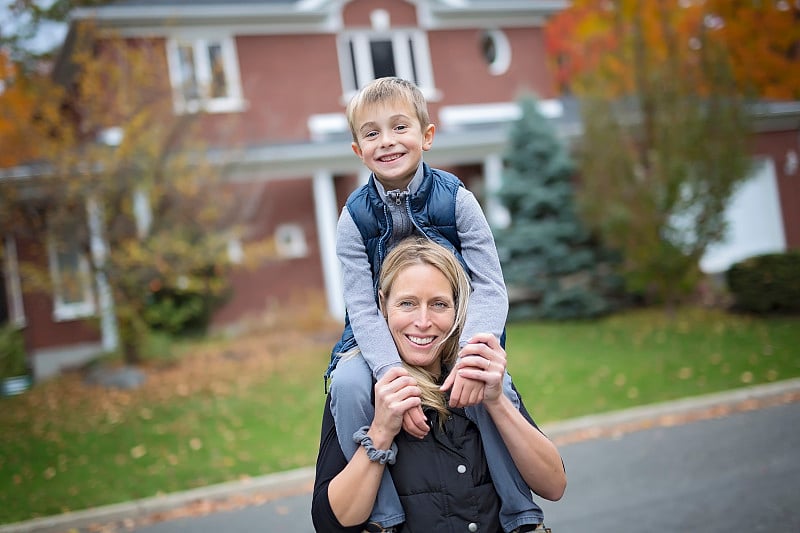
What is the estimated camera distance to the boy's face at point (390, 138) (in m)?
2.56

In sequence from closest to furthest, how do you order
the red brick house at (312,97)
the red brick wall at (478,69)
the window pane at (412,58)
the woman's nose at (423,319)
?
the woman's nose at (423,319) → the red brick house at (312,97) → the window pane at (412,58) → the red brick wall at (478,69)

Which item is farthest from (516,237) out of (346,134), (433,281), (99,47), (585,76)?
(433,281)

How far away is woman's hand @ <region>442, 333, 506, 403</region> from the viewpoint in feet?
7.32

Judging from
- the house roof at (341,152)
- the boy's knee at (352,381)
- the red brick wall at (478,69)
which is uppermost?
the red brick wall at (478,69)

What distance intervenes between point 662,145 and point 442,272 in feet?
38.7

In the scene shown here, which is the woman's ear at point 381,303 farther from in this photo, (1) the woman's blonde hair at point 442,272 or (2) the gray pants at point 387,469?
(2) the gray pants at point 387,469

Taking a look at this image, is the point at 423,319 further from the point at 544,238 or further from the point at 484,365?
the point at 544,238

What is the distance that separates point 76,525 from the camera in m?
6.93

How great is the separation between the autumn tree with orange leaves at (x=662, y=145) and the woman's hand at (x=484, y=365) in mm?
11816

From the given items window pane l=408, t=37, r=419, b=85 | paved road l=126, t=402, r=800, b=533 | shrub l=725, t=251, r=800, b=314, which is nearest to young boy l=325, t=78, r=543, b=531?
paved road l=126, t=402, r=800, b=533

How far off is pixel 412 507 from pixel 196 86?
11.5m

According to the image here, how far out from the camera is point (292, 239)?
60.0 feet

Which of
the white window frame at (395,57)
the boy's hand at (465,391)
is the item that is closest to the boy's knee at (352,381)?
the boy's hand at (465,391)

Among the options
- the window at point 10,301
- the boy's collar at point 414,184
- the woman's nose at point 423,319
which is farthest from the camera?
the window at point 10,301
